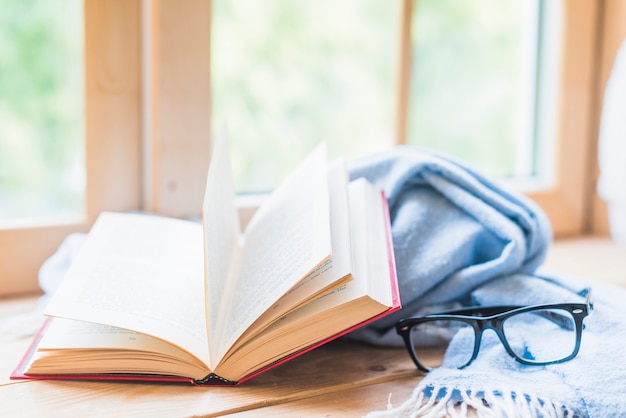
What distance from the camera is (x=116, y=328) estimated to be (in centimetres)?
60

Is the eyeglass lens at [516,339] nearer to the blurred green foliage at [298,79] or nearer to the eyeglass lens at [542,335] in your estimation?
the eyeglass lens at [542,335]

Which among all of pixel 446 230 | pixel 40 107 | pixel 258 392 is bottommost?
pixel 258 392

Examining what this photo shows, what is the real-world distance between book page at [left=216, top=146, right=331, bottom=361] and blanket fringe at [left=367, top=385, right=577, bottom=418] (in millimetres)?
126

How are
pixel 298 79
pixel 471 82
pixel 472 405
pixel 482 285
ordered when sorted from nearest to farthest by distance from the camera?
1. pixel 472 405
2. pixel 482 285
3. pixel 298 79
4. pixel 471 82

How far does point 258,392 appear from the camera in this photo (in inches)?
23.6

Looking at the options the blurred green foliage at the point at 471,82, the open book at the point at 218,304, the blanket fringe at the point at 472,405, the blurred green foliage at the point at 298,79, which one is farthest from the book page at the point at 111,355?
the blurred green foliage at the point at 471,82

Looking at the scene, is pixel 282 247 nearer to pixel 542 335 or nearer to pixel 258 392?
pixel 258 392

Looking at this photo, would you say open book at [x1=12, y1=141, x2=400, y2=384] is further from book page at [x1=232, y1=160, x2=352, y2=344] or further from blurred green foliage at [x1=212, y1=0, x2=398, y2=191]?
blurred green foliage at [x1=212, y1=0, x2=398, y2=191]

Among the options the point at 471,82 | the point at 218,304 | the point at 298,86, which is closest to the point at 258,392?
the point at 218,304

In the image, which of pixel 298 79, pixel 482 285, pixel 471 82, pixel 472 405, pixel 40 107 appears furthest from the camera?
pixel 471 82

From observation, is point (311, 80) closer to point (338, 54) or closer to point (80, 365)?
point (338, 54)

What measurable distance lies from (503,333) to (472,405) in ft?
0.29

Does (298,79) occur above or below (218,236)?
above

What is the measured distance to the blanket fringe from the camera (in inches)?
21.0
